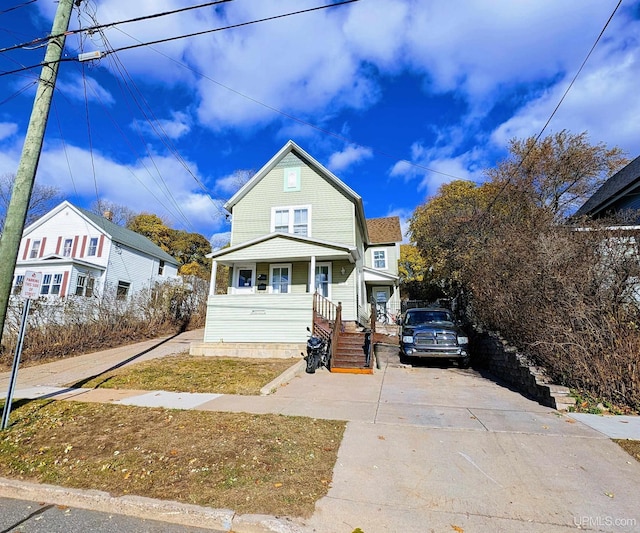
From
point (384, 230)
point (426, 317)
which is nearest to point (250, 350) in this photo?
point (426, 317)

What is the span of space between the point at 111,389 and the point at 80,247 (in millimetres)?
19561

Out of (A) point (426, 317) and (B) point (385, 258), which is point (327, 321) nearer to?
(A) point (426, 317)

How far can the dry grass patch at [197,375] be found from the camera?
7379 mm

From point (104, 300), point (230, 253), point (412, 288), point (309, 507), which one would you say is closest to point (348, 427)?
point (309, 507)

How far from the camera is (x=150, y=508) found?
2.84 m

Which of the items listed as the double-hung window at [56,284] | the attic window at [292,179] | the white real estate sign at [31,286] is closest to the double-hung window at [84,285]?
the double-hung window at [56,284]

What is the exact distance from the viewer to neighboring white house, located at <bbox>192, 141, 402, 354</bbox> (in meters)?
12.6

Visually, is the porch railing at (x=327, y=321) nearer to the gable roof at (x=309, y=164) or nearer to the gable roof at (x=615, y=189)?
the gable roof at (x=309, y=164)

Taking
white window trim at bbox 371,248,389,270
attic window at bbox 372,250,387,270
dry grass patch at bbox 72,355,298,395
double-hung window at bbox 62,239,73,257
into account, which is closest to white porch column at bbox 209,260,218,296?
dry grass patch at bbox 72,355,298,395

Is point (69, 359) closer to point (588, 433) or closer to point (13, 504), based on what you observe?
point (13, 504)

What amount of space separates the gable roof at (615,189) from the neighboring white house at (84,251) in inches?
1098

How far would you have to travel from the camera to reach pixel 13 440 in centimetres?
439

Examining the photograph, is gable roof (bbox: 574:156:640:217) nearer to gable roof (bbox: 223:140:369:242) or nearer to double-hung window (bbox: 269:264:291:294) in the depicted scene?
gable roof (bbox: 223:140:369:242)

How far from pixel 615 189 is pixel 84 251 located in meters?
31.5
